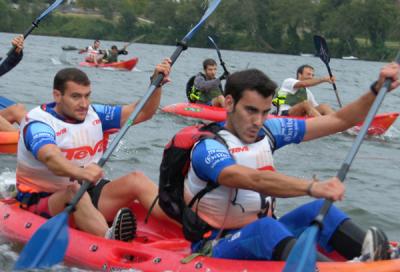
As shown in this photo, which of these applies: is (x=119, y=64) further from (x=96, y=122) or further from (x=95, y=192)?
(x=95, y=192)

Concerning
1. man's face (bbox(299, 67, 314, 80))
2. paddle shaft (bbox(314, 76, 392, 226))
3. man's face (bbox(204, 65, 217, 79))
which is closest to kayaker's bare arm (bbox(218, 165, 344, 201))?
paddle shaft (bbox(314, 76, 392, 226))

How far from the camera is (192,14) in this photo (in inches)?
2842

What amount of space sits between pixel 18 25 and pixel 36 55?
33.1 metres

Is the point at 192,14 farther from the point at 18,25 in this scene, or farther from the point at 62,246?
the point at 62,246

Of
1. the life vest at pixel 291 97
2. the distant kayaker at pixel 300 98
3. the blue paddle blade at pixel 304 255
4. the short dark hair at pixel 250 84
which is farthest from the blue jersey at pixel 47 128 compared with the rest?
the life vest at pixel 291 97

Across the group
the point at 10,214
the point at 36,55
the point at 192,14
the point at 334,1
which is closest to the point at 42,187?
the point at 10,214

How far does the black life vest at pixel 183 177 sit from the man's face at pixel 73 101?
1125mm

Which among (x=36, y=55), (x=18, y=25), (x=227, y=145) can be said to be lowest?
(x=227, y=145)

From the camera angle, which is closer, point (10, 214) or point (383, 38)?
point (10, 214)

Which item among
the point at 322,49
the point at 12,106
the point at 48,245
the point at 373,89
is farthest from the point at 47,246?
the point at 322,49

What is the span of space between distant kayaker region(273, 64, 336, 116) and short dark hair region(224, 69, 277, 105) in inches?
344

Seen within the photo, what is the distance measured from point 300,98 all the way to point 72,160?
8.47 meters

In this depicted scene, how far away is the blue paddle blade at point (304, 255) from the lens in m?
4.57

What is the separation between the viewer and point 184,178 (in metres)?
5.52
